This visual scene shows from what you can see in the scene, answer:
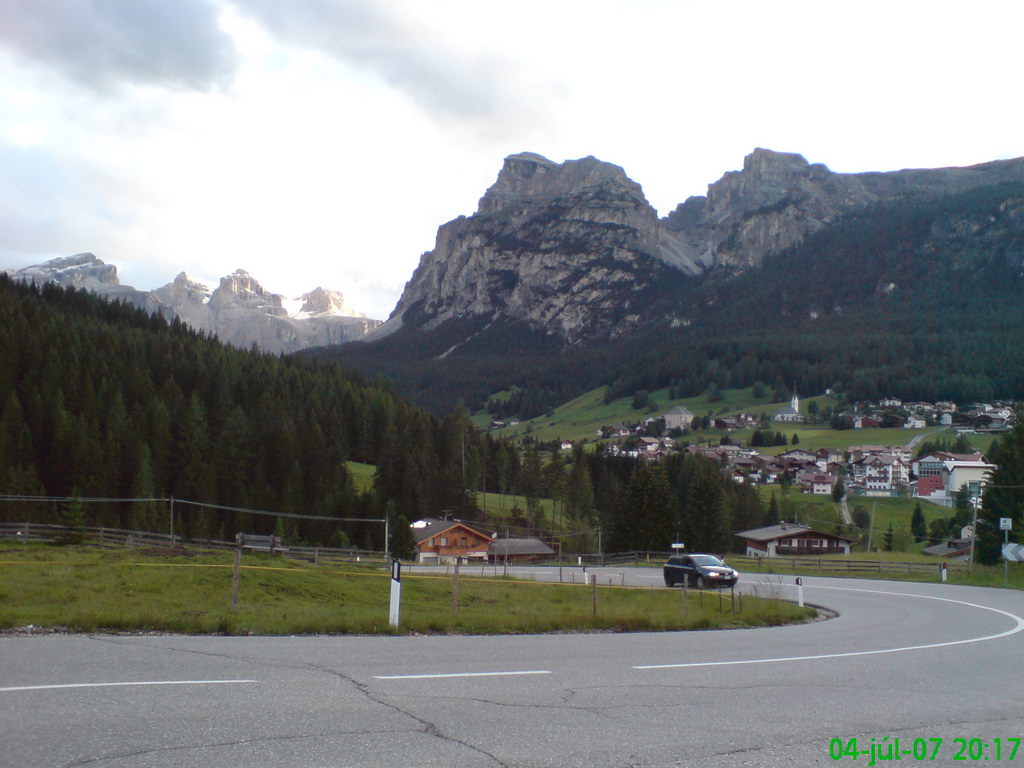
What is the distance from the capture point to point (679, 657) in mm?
11305

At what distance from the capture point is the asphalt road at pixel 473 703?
5.79 metres

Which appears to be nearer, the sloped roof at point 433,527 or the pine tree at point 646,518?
the pine tree at point 646,518

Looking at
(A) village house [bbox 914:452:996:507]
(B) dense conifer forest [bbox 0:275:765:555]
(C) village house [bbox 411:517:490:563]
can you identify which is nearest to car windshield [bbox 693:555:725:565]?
(B) dense conifer forest [bbox 0:275:765:555]

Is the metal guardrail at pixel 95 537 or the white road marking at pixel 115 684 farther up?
the white road marking at pixel 115 684

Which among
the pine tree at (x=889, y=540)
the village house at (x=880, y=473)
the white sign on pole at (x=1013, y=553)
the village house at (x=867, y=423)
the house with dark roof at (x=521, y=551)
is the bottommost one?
the house with dark roof at (x=521, y=551)

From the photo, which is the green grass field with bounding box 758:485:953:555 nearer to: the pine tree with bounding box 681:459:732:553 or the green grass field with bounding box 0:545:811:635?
the pine tree with bounding box 681:459:732:553

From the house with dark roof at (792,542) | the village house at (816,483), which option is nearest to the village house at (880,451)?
the village house at (816,483)

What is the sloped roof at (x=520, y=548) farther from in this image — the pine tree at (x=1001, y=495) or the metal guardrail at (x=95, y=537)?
the pine tree at (x=1001, y=495)

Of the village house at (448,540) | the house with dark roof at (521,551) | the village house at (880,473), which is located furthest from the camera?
the village house at (880,473)

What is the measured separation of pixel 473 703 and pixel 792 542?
8473cm

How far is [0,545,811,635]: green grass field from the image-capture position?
Result: 506 inches

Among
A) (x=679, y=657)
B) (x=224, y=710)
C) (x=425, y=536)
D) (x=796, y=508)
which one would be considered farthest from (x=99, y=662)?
(x=796, y=508)

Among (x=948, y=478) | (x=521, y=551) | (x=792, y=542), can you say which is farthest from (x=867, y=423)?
(x=521, y=551)

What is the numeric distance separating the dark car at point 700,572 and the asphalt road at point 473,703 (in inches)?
882
